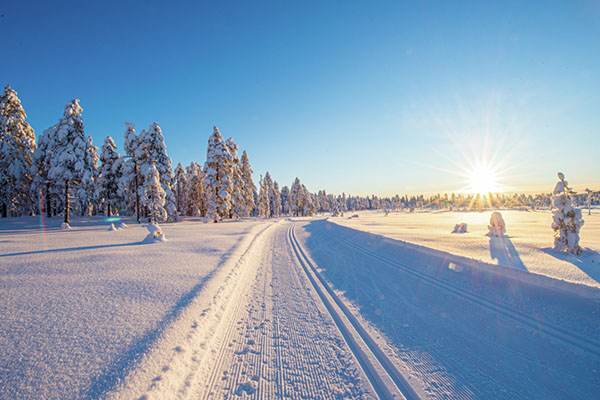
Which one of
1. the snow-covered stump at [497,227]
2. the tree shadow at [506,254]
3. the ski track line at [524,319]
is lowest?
the ski track line at [524,319]

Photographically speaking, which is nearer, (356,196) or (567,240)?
(567,240)

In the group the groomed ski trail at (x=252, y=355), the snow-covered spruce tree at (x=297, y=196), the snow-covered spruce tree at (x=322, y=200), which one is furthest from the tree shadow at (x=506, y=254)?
the snow-covered spruce tree at (x=322, y=200)

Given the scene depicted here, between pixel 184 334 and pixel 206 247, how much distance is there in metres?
8.86

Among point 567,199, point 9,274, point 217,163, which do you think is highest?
point 217,163

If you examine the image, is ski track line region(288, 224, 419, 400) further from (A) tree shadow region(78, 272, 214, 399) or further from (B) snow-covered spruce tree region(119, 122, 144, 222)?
(B) snow-covered spruce tree region(119, 122, 144, 222)

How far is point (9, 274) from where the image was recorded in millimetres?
6477

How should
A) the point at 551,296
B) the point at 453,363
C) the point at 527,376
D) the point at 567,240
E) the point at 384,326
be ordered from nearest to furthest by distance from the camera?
1. the point at 527,376
2. the point at 453,363
3. the point at 384,326
4. the point at 551,296
5. the point at 567,240

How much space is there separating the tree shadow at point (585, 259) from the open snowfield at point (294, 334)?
0.43 metres

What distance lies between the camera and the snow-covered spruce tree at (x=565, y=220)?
31.3ft

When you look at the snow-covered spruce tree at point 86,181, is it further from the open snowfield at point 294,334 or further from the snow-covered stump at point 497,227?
the snow-covered stump at point 497,227

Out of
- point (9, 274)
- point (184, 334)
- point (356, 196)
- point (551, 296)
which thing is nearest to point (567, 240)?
point (551, 296)

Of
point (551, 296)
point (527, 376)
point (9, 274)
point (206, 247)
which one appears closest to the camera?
point (527, 376)

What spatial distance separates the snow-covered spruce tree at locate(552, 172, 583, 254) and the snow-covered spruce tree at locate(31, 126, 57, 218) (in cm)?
4263

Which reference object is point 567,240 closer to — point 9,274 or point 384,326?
point 384,326
